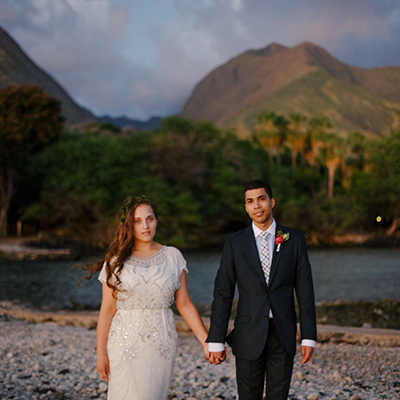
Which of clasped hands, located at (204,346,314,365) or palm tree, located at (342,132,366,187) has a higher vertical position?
palm tree, located at (342,132,366,187)

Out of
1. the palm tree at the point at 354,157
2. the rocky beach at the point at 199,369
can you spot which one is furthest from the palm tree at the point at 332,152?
the rocky beach at the point at 199,369

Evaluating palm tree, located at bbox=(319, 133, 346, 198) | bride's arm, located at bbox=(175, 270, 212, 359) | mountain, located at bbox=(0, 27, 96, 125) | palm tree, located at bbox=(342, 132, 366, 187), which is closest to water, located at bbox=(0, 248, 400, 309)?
bride's arm, located at bbox=(175, 270, 212, 359)

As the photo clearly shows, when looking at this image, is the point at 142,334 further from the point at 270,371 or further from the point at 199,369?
the point at 199,369

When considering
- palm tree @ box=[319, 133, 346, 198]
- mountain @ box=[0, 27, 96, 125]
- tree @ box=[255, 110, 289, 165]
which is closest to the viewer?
palm tree @ box=[319, 133, 346, 198]

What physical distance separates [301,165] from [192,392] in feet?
189

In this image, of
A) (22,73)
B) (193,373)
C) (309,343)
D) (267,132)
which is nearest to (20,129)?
(193,373)

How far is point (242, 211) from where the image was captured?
40.3 meters

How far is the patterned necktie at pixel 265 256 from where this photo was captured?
3.24 m

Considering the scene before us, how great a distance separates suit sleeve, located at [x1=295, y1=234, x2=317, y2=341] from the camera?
3.15m

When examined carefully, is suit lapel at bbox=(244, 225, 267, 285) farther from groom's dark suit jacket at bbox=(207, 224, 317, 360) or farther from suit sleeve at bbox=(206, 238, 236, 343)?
suit sleeve at bbox=(206, 238, 236, 343)

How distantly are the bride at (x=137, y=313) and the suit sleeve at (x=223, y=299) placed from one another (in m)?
0.30

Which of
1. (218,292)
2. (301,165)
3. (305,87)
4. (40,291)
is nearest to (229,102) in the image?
(305,87)

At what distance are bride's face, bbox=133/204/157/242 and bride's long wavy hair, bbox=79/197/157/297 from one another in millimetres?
29

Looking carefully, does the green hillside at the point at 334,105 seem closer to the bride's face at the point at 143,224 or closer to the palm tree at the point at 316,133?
the palm tree at the point at 316,133
